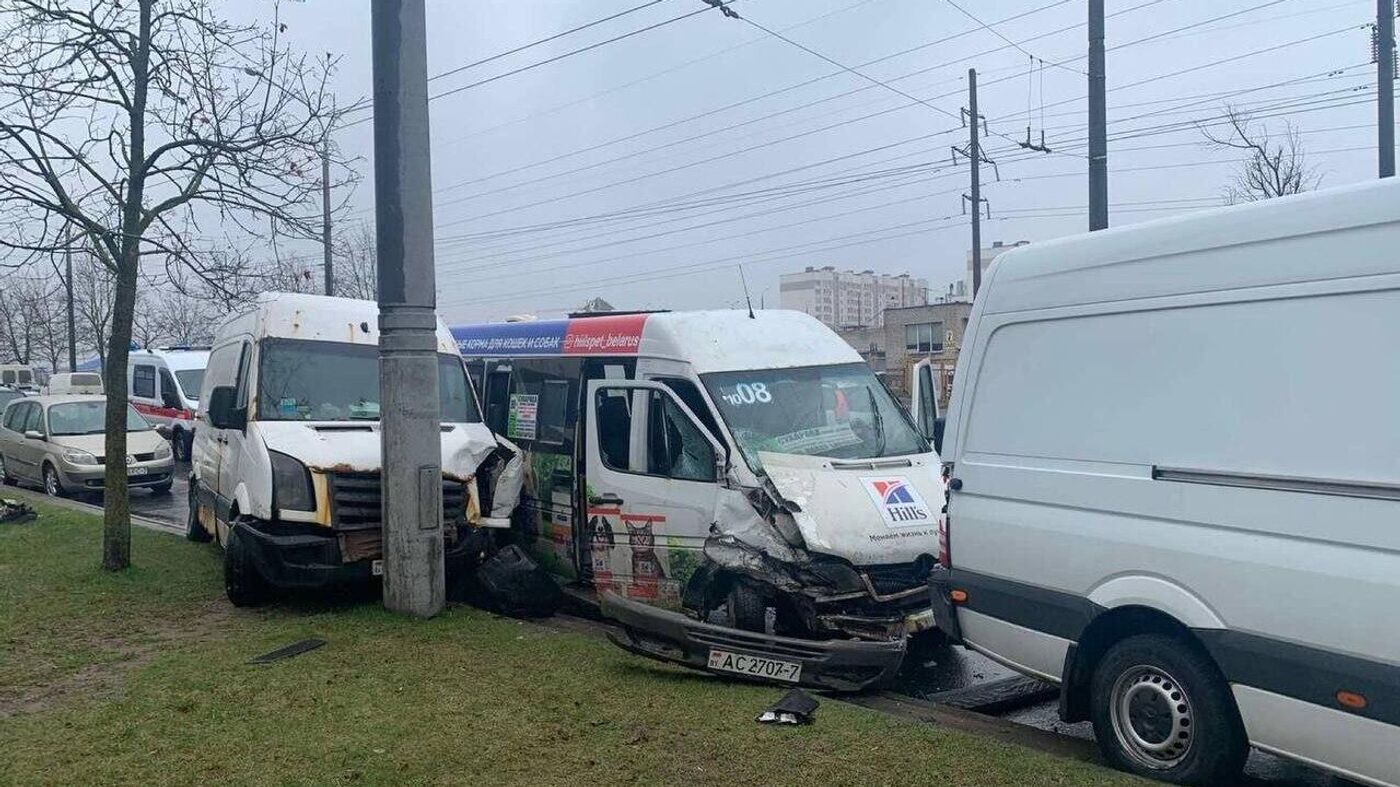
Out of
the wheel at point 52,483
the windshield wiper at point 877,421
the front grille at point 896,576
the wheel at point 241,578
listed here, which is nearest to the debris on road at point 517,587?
the wheel at point 241,578

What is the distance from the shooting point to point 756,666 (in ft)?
21.0

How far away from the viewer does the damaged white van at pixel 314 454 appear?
829 cm

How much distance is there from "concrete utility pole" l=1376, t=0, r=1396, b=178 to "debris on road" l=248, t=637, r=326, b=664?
13.0 meters

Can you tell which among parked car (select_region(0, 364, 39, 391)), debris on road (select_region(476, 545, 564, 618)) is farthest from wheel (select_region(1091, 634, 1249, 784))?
parked car (select_region(0, 364, 39, 391))

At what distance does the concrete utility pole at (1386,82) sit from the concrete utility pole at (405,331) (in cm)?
1144

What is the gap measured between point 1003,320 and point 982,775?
2355mm

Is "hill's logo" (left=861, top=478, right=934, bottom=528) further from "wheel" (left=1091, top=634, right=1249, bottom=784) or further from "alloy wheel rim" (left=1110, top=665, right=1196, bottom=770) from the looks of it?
"alloy wheel rim" (left=1110, top=665, right=1196, bottom=770)

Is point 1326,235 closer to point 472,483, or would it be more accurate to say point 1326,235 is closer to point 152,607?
point 472,483

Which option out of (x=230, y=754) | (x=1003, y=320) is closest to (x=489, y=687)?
(x=230, y=754)

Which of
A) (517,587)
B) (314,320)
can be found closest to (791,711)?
(517,587)

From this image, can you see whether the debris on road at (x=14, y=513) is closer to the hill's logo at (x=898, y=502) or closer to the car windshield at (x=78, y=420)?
the car windshield at (x=78, y=420)

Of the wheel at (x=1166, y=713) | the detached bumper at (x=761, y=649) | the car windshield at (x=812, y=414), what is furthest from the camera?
the car windshield at (x=812, y=414)

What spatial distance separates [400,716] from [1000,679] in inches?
152

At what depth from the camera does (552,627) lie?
8359mm
